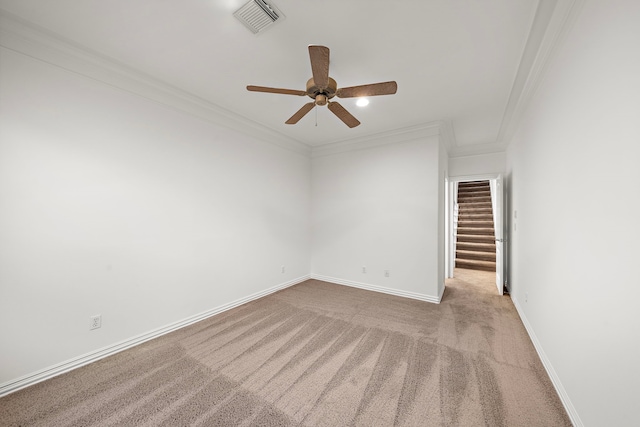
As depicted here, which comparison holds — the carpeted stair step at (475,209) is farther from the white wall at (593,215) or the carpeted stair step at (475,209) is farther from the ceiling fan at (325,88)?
the ceiling fan at (325,88)

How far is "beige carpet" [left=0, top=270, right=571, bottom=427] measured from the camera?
1539 mm

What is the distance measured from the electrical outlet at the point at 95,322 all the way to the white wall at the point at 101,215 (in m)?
0.03

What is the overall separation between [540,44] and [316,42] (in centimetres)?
173

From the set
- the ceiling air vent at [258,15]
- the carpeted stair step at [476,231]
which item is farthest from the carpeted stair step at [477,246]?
the ceiling air vent at [258,15]

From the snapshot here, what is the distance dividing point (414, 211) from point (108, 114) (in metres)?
3.78

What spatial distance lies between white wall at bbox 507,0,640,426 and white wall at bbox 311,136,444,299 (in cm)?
145

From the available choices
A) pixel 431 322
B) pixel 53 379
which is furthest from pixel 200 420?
pixel 431 322

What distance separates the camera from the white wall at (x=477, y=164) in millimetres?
4429

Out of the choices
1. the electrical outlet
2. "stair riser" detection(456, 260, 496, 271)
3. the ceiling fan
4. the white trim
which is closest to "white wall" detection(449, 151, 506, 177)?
the white trim

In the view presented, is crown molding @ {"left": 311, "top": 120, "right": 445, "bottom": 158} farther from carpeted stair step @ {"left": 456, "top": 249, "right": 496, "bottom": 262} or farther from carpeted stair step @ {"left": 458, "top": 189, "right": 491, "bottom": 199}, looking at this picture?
carpeted stair step @ {"left": 458, "top": 189, "right": 491, "bottom": 199}

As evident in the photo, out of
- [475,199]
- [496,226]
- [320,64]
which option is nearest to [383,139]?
[320,64]

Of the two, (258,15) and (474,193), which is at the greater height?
(258,15)

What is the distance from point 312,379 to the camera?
1.87 metres

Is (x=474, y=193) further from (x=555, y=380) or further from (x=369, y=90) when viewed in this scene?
(x=369, y=90)
